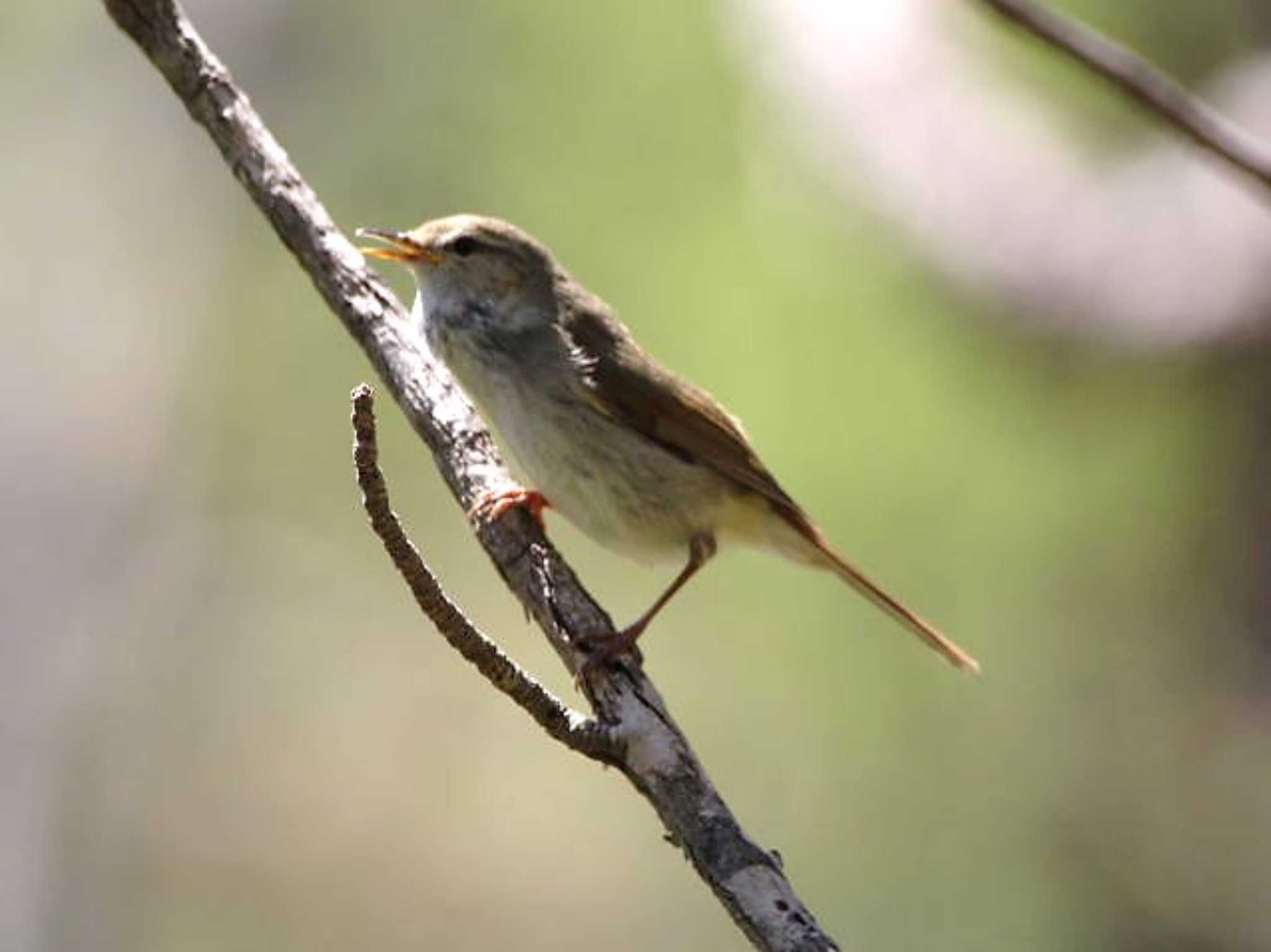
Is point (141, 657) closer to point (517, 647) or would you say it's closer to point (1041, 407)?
A: point (517, 647)

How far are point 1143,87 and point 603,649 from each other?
1.25 m

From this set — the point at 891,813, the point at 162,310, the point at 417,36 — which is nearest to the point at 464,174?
the point at 417,36

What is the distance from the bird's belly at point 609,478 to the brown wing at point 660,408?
0.11ft

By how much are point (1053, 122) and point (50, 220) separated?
16.8 ft

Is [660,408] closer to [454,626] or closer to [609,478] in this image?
[609,478]

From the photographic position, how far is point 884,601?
4402 mm

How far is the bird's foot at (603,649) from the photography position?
3080 millimetres

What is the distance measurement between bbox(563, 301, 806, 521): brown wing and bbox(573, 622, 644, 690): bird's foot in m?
1.00

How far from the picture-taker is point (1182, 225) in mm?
5629

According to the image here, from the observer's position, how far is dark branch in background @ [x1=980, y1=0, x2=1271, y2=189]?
2303mm

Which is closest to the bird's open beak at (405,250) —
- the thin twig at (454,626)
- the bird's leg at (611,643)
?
the bird's leg at (611,643)

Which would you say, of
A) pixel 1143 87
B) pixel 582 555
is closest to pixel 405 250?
pixel 1143 87

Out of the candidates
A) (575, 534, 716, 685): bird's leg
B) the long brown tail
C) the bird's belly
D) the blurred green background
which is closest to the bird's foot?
(575, 534, 716, 685): bird's leg

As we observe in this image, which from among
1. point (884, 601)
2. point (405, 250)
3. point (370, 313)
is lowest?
point (370, 313)
